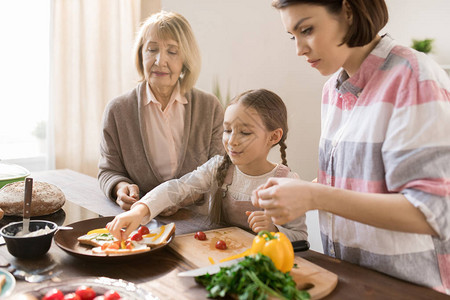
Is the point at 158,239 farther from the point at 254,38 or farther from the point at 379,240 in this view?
the point at 254,38

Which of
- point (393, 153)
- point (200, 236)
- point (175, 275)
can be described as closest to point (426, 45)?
point (393, 153)

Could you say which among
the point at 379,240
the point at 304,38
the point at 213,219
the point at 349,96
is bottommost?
the point at 213,219

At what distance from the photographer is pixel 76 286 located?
3.30 ft

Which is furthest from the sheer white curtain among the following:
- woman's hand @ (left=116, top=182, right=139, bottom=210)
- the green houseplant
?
the green houseplant

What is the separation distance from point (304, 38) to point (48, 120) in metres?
3.19

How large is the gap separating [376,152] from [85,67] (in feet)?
11.0

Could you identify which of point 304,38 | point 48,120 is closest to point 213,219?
point 304,38

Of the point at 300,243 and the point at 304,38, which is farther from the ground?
the point at 304,38

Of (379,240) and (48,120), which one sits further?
(48,120)

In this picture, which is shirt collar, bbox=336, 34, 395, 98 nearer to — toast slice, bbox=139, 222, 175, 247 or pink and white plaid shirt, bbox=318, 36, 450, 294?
pink and white plaid shirt, bbox=318, 36, 450, 294

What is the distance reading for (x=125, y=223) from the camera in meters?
1.38

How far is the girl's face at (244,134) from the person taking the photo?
1520mm

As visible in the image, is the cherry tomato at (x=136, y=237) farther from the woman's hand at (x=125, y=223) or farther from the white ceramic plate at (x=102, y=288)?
the white ceramic plate at (x=102, y=288)

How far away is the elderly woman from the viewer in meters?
1.98
